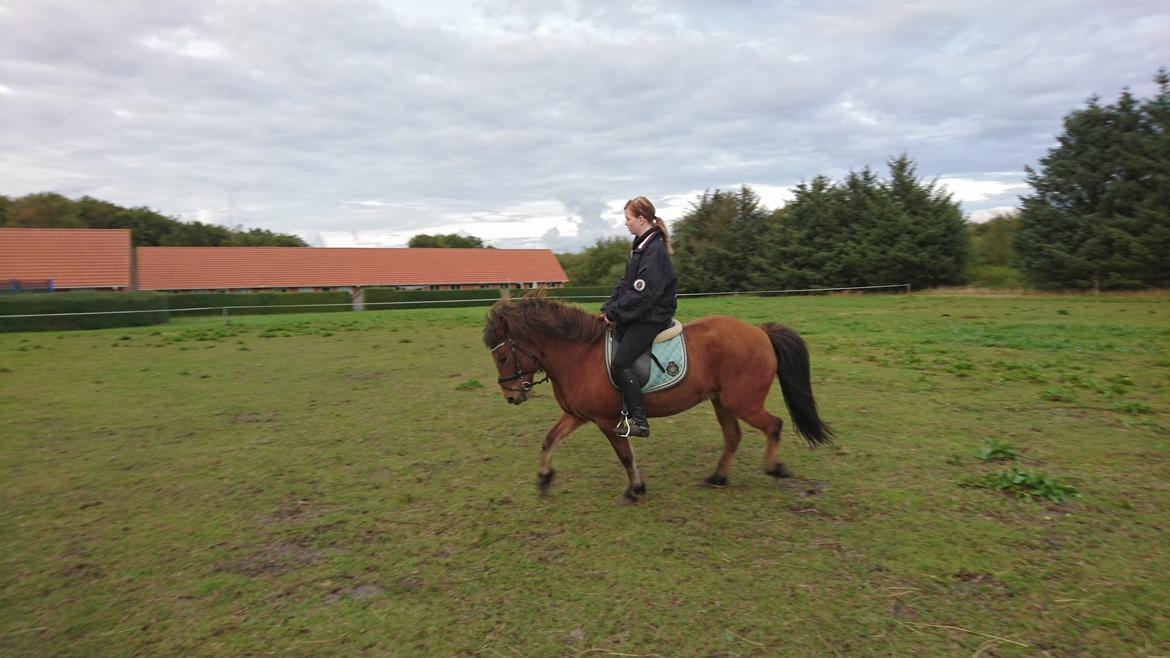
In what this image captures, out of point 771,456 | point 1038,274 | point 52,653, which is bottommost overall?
point 52,653

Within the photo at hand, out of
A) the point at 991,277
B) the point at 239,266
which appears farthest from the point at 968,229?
the point at 239,266

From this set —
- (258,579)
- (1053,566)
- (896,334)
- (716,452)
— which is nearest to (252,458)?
(258,579)

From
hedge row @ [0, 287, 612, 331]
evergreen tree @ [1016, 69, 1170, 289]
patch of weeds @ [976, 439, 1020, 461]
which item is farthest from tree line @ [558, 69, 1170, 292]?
patch of weeds @ [976, 439, 1020, 461]

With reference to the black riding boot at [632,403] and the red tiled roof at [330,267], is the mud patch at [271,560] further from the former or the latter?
the red tiled roof at [330,267]

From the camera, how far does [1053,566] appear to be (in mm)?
3826

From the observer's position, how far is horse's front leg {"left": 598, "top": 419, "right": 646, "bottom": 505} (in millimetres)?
5309

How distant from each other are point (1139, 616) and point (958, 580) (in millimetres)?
841

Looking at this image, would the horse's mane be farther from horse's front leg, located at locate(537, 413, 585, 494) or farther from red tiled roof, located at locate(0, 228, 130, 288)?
red tiled roof, located at locate(0, 228, 130, 288)

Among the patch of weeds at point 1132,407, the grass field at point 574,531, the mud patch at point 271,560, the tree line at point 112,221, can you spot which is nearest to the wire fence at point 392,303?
the grass field at point 574,531

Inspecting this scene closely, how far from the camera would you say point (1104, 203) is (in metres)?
31.2

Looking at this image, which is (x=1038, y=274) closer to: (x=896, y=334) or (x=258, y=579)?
(x=896, y=334)

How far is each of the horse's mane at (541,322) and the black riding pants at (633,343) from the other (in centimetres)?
34

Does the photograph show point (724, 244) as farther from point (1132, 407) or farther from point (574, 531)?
point (574, 531)

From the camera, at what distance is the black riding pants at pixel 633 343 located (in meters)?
5.28
